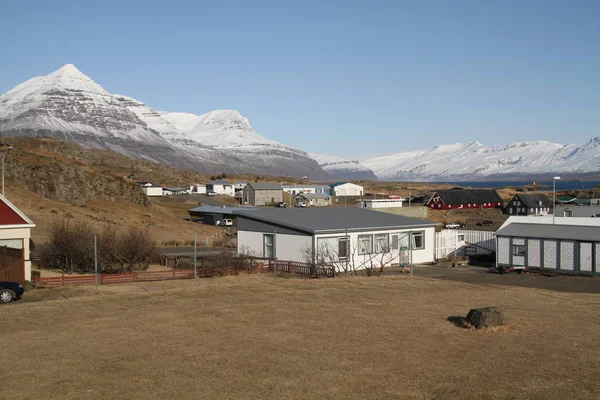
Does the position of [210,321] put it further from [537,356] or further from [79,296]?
[537,356]

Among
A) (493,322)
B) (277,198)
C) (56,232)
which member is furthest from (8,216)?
(277,198)

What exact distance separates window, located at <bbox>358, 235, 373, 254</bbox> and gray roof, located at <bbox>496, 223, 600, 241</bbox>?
8.27 meters

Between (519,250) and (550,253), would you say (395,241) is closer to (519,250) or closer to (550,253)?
(519,250)

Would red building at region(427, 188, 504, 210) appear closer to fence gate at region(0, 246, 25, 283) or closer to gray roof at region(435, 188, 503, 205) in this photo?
gray roof at region(435, 188, 503, 205)

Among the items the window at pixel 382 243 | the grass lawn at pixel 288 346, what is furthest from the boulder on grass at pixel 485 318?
the window at pixel 382 243

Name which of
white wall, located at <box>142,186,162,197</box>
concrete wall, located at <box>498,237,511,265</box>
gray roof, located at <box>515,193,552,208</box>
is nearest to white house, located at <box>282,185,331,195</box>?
white wall, located at <box>142,186,162,197</box>

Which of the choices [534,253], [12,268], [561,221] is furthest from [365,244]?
[12,268]

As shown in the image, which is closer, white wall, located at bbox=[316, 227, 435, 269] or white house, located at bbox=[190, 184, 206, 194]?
white wall, located at bbox=[316, 227, 435, 269]

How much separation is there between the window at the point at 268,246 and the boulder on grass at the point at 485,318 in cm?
1875

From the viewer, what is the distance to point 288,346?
1542cm

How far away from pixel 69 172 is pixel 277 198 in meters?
52.8

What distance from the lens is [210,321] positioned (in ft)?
60.4

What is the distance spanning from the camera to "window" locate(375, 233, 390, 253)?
36625mm

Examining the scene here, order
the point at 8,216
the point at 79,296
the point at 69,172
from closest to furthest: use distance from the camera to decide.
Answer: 1. the point at 79,296
2. the point at 8,216
3. the point at 69,172
